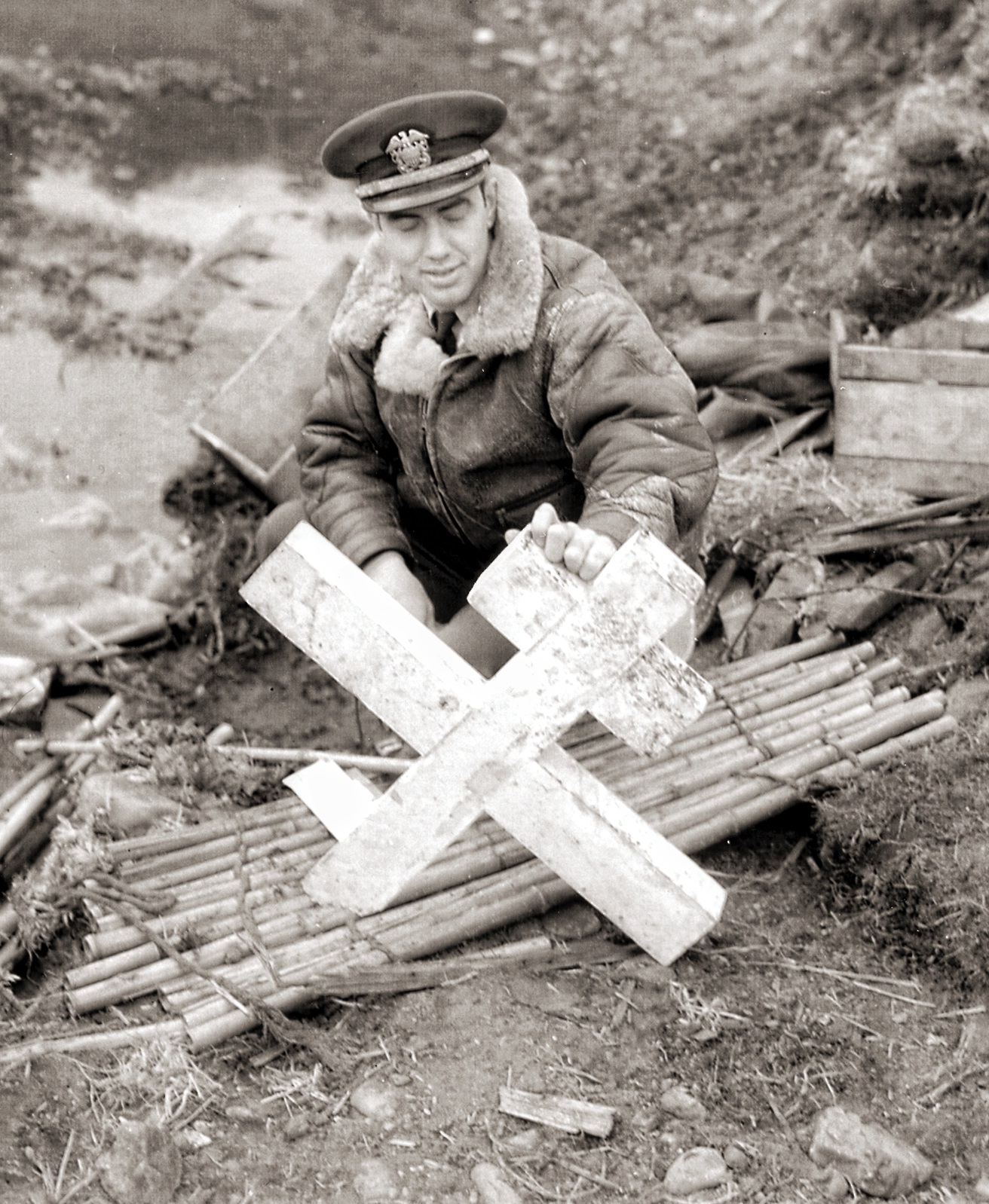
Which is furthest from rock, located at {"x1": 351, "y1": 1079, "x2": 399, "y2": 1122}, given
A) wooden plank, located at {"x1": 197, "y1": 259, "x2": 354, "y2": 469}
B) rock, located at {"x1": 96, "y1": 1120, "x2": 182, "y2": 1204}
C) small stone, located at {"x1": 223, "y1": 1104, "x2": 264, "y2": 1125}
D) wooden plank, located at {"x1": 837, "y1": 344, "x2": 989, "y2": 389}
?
wooden plank, located at {"x1": 197, "y1": 259, "x2": 354, "y2": 469}

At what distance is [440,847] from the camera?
238 cm

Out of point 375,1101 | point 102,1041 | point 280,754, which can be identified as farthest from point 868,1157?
point 280,754

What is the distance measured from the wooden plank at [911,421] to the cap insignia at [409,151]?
2.11m

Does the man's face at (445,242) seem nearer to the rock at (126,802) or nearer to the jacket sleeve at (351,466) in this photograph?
the jacket sleeve at (351,466)

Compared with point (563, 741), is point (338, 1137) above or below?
above

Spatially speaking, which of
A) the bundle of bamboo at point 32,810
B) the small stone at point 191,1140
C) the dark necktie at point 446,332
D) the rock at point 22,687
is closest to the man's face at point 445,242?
the dark necktie at point 446,332

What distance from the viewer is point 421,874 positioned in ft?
9.89

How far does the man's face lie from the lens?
3047 millimetres

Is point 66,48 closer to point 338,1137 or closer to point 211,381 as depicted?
point 211,381

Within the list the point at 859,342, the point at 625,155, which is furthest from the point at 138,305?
Result: the point at 859,342

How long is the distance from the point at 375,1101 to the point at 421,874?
625 mm

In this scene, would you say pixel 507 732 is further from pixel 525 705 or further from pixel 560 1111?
pixel 560 1111

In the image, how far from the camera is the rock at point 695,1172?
2273mm

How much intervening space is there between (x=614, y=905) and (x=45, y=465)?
12.8 feet
